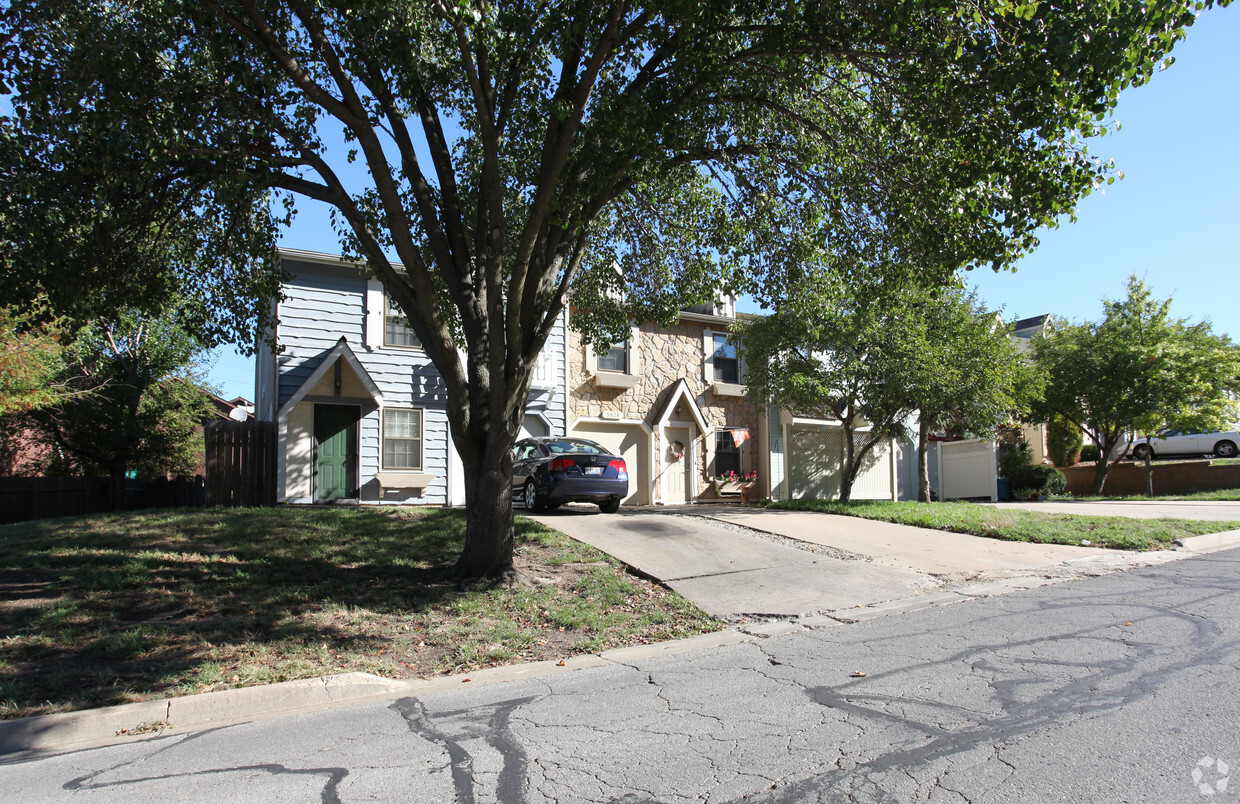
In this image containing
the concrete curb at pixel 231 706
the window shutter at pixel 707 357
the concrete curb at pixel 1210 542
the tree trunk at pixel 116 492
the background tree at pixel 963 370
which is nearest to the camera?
the concrete curb at pixel 231 706

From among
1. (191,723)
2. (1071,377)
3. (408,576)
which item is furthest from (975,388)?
(191,723)

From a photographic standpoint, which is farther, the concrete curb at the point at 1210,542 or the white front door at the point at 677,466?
the white front door at the point at 677,466

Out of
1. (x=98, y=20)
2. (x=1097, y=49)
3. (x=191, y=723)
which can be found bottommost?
(x=191, y=723)

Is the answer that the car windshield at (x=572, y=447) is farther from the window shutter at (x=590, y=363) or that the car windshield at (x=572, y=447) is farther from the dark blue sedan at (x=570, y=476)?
the window shutter at (x=590, y=363)

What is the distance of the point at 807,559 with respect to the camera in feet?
33.6

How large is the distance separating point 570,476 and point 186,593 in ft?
22.1

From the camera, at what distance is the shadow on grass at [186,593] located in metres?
5.66

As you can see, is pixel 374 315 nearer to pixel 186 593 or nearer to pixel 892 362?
pixel 186 593

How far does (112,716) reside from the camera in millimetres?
4895

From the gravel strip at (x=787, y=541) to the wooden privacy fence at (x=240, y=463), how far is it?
309 inches

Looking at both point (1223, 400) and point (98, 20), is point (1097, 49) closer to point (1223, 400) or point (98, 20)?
point (98, 20)

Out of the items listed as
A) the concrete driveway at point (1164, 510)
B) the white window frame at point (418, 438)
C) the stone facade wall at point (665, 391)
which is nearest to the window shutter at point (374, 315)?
the white window frame at point (418, 438)

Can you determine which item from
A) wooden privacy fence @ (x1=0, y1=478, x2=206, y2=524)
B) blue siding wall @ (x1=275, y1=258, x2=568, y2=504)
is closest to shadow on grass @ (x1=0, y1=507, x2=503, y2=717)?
blue siding wall @ (x1=275, y1=258, x2=568, y2=504)

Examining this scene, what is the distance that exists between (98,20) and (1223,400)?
25.8 metres
